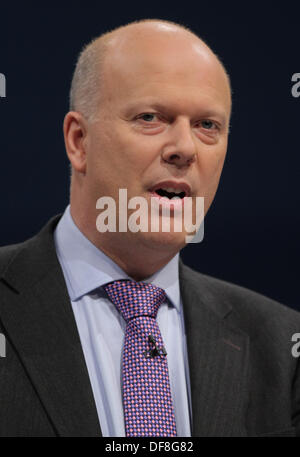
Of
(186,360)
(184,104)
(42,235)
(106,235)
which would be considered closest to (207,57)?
(184,104)

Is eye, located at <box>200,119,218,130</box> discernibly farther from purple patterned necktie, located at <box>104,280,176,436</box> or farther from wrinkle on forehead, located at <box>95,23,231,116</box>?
purple patterned necktie, located at <box>104,280,176,436</box>

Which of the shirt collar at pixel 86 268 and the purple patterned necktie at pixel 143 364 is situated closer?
the purple patterned necktie at pixel 143 364

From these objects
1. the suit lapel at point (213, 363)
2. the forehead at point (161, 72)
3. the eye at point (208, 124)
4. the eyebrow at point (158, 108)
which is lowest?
the suit lapel at point (213, 363)

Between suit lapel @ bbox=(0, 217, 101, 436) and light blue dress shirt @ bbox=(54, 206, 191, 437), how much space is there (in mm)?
43

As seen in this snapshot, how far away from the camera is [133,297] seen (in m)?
1.51

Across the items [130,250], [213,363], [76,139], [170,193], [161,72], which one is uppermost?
[161,72]

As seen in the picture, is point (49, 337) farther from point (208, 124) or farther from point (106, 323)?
point (208, 124)

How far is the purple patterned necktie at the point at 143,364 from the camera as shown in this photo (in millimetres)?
1366

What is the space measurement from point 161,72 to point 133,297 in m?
0.49
